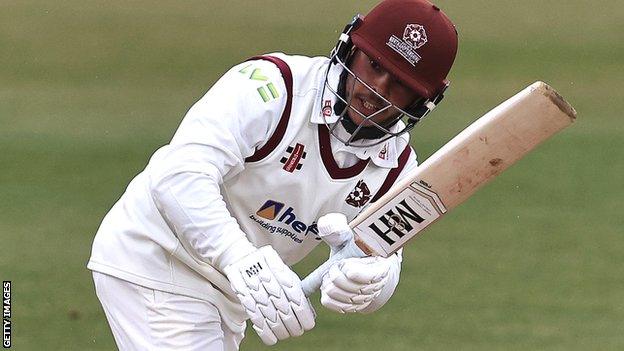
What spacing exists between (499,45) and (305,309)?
6530 mm

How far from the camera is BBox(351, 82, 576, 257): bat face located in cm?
297

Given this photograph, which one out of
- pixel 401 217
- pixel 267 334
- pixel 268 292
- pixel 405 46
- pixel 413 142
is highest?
pixel 405 46

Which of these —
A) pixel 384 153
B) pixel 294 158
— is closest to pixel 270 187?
pixel 294 158

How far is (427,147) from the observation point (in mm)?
7305

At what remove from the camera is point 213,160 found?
3.10m

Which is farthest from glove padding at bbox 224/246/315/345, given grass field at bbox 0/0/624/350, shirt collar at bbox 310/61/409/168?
grass field at bbox 0/0/624/350

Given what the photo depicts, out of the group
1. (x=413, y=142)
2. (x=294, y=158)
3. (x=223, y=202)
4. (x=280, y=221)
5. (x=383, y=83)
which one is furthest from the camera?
(x=413, y=142)

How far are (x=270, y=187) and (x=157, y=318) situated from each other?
0.50m

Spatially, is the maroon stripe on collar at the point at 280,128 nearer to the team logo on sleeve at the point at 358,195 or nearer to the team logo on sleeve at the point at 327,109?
the team logo on sleeve at the point at 327,109

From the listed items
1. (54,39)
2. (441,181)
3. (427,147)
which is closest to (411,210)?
(441,181)

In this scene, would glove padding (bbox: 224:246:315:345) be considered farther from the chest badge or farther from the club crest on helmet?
the club crest on helmet

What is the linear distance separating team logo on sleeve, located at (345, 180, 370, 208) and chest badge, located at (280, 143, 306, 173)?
196mm

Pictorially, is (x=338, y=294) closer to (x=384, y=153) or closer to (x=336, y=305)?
(x=336, y=305)

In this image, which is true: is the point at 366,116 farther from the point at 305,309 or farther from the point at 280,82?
the point at 305,309
